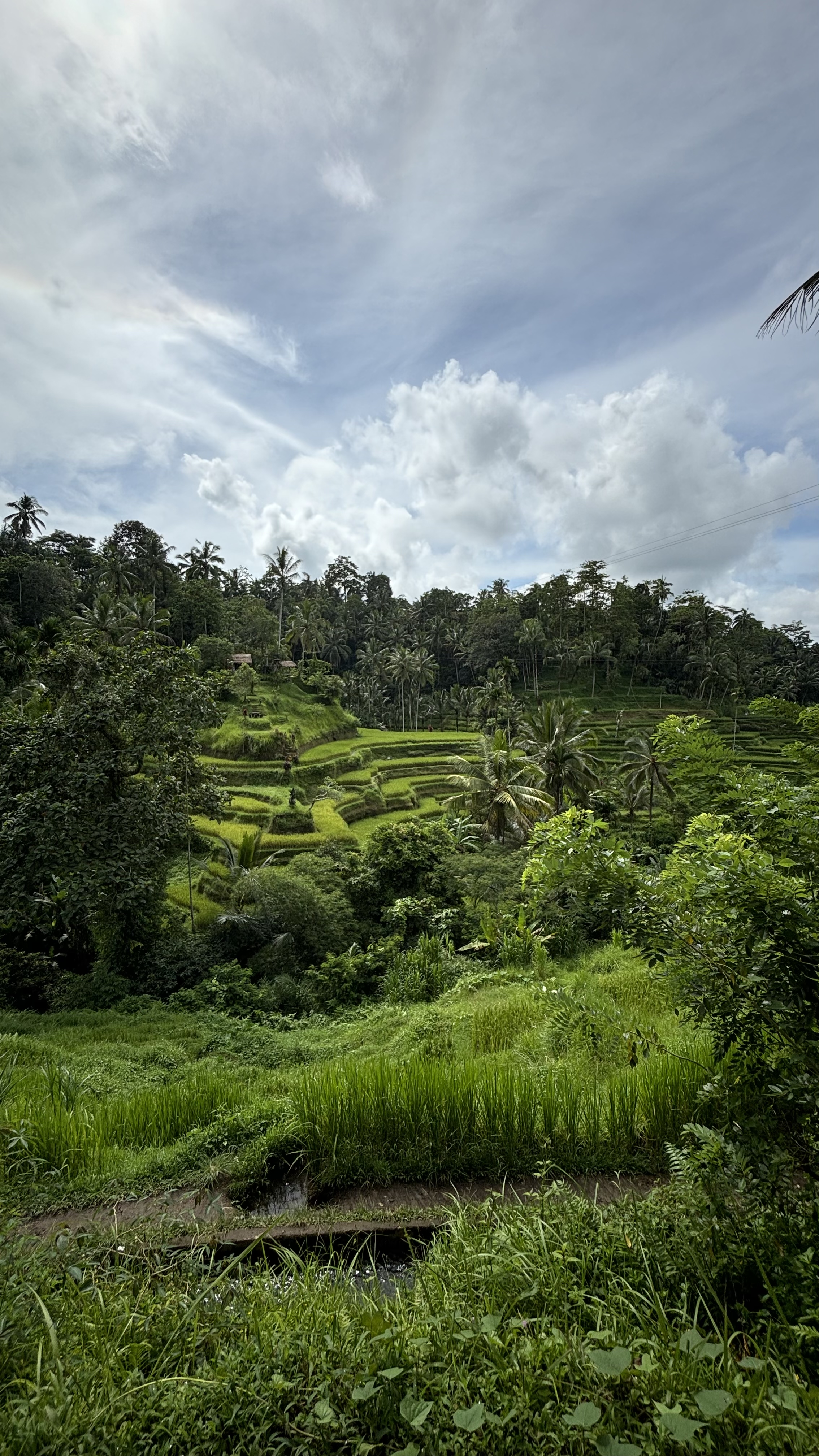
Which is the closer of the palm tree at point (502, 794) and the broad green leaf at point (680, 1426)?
the broad green leaf at point (680, 1426)

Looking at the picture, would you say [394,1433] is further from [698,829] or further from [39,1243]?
[698,829]

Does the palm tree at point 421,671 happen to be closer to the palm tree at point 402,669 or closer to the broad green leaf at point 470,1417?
the palm tree at point 402,669

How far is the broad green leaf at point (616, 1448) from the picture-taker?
132cm

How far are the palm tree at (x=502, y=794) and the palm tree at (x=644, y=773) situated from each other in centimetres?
793

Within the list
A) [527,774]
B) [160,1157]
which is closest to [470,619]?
[527,774]

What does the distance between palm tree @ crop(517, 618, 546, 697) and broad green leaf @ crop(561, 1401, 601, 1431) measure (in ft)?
174

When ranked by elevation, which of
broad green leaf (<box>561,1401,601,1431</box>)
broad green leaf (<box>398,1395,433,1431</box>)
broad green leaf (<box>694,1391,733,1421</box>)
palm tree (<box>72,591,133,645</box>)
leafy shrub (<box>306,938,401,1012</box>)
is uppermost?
palm tree (<box>72,591,133,645</box>)

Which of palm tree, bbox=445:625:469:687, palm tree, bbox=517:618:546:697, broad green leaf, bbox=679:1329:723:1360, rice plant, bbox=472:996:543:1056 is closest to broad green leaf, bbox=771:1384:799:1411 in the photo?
broad green leaf, bbox=679:1329:723:1360

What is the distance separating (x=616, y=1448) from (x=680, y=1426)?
0.15 meters

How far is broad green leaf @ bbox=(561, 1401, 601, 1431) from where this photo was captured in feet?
4.43

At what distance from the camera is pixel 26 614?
1387 inches

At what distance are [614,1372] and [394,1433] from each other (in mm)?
700

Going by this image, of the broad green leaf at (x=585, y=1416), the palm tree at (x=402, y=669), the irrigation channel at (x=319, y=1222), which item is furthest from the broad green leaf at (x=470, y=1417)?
the palm tree at (x=402, y=669)

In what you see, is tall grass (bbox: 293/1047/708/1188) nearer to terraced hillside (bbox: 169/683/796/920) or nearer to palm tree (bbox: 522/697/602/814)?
terraced hillside (bbox: 169/683/796/920)
